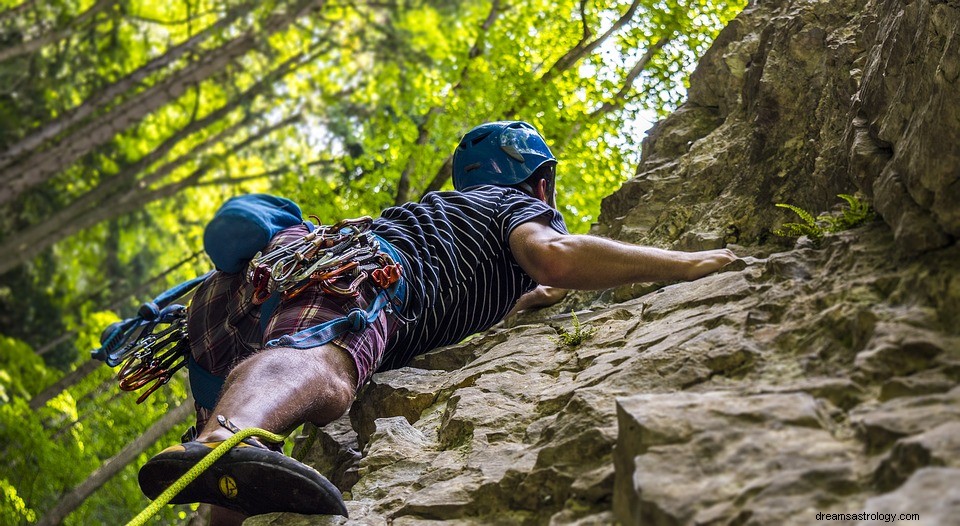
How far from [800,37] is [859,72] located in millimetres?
790

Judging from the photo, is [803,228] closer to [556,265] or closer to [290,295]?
[556,265]

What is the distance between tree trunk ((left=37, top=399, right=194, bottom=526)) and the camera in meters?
8.06

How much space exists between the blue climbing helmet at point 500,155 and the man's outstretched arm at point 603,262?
42.6 inches

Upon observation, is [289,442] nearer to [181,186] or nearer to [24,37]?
[181,186]

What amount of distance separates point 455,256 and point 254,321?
1.01 m

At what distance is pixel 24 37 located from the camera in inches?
571

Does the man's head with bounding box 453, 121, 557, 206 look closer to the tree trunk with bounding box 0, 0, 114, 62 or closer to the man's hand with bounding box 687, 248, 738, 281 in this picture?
the man's hand with bounding box 687, 248, 738, 281

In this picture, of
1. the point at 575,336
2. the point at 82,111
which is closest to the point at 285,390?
the point at 575,336

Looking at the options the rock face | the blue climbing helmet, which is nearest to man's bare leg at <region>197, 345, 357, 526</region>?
the rock face

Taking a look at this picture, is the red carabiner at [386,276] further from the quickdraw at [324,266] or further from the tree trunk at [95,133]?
the tree trunk at [95,133]

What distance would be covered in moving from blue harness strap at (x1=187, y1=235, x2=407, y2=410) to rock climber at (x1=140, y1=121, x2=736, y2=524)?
0.04ft

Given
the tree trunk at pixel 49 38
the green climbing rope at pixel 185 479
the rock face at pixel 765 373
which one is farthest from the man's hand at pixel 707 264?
the tree trunk at pixel 49 38

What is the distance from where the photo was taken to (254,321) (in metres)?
4.01

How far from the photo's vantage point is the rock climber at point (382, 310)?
2861 mm
